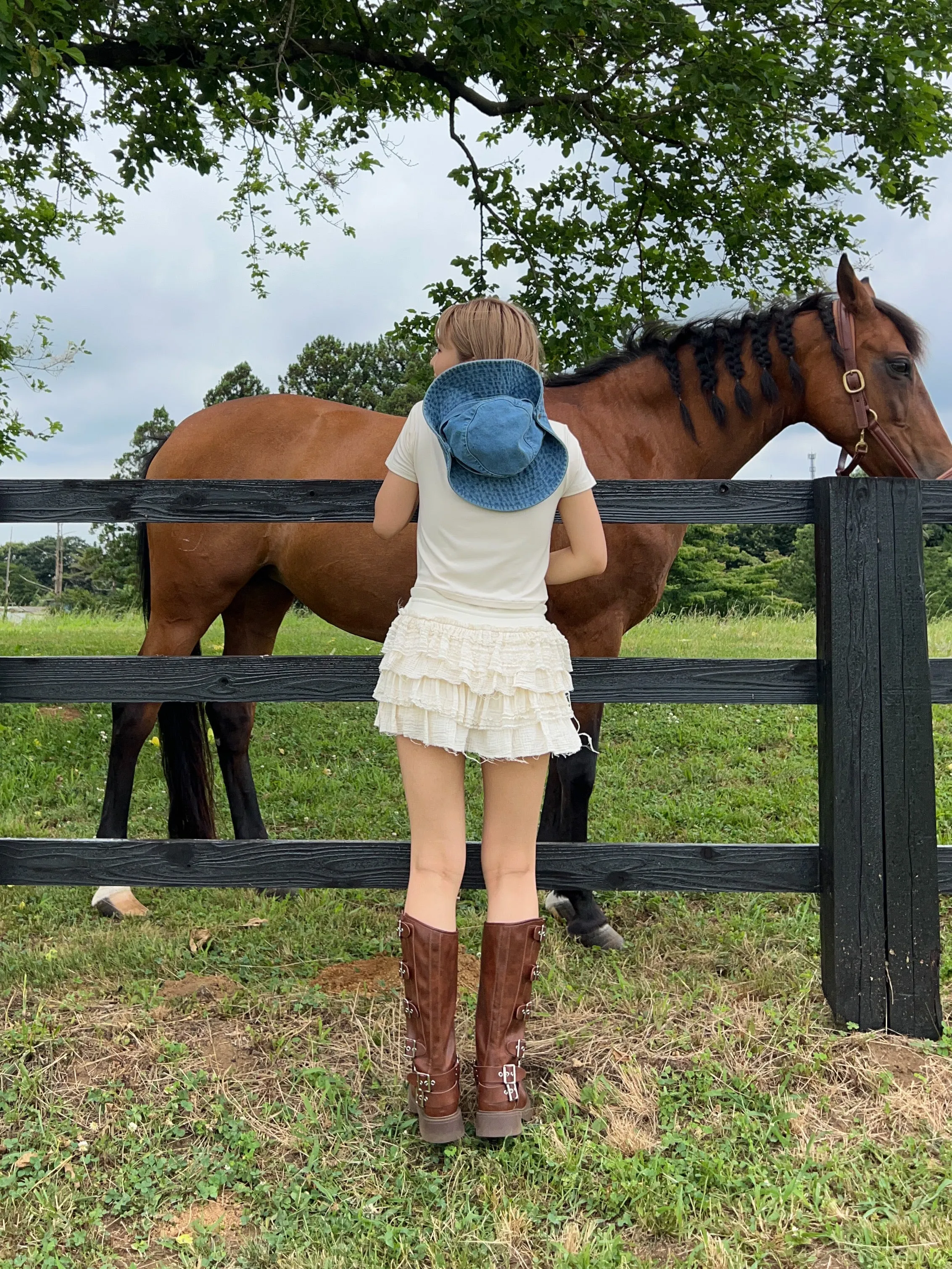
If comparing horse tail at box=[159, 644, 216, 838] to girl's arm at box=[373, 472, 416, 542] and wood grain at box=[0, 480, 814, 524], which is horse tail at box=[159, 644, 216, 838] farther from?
girl's arm at box=[373, 472, 416, 542]

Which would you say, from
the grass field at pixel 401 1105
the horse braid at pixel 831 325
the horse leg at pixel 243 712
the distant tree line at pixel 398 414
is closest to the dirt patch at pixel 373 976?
the grass field at pixel 401 1105

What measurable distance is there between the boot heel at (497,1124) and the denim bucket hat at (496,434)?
1.44 metres

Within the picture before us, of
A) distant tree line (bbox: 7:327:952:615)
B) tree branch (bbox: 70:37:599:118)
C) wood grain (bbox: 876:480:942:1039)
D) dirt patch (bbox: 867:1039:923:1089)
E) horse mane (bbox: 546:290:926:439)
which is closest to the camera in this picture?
dirt patch (bbox: 867:1039:923:1089)

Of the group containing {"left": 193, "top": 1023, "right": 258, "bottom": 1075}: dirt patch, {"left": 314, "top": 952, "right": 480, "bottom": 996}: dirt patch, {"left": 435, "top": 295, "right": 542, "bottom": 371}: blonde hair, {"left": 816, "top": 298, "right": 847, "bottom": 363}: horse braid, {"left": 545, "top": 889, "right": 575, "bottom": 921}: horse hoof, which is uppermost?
{"left": 816, "top": 298, "right": 847, "bottom": 363}: horse braid

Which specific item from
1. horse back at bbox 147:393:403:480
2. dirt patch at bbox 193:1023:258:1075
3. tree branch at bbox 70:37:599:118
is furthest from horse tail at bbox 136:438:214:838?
tree branch at bbox 70:37:599:118

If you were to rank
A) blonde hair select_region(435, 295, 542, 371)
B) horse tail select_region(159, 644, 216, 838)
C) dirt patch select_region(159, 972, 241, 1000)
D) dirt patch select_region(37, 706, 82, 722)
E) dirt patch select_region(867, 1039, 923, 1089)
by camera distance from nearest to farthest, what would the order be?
blonde hair select_region(435, 295, 542, 371), dirt patch select_region(867, 1039, 923, 1089), dirt patch select_region(159, 972, 241, 1000), horse tail select_region(159, 644, 216, 838), dirt patch select_region(37, 706, 82, 722)

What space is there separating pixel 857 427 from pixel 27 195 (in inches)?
314

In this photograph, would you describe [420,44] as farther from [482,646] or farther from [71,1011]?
[71,1011]

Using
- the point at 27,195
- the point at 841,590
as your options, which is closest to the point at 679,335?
the point at 841,590

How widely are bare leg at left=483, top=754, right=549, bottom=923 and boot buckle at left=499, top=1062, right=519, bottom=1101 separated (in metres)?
0.35

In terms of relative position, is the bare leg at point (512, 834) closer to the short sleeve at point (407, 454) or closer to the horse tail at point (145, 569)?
the short sleeve at point (407, 454)

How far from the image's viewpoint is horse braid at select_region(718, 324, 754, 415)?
13.2 ft

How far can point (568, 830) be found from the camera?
146 inches

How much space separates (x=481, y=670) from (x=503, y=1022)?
88 cm
